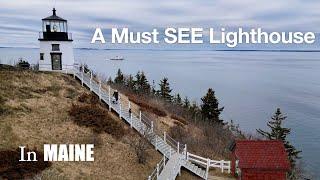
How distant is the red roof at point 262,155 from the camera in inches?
1152

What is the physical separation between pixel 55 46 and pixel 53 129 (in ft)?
42.8

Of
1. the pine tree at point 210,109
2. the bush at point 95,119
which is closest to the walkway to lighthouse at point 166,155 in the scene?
the bush at point 95,119

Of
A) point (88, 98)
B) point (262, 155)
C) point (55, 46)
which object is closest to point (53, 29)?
point (55, 46)

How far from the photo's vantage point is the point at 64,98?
125 feet

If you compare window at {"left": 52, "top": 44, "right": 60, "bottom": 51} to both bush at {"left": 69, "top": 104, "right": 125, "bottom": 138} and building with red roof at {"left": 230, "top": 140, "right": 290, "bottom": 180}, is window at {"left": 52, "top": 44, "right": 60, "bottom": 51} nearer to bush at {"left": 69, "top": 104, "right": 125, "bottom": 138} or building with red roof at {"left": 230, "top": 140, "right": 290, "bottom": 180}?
bush at {"left": 69, "top": 104, "right": 125, "bottom": 138}

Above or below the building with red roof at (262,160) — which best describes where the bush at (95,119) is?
above

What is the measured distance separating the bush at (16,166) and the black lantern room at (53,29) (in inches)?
691

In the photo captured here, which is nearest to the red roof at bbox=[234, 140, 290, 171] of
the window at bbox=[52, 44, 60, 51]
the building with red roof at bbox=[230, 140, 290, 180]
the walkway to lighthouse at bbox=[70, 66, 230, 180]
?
the building with red roof at bbox=[230, 140, 290, 180]

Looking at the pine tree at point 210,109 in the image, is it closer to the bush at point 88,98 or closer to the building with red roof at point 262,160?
the bush at point 88,98

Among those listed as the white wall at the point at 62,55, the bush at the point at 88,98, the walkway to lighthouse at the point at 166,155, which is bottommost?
the walkway to lighthouse at the point at 166,155

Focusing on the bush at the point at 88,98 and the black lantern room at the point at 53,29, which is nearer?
the bush at the point at 88,98

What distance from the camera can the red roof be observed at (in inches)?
1152

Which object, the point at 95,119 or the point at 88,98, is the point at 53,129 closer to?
the point at 95,119

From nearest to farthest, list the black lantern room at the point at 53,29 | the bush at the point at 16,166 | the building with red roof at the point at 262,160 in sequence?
1. the bush at the point at 16,166
2. the building with red roof at the point at 262,160
3. the black lantern room at the point at 53,29
